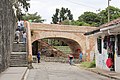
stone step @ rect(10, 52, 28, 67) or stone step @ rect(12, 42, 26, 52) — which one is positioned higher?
stone step @ rect(12, 42, 26, 52)

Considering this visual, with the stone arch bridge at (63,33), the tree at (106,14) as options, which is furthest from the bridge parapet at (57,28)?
the tree at (106,14)

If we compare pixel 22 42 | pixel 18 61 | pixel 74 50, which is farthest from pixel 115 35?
pixel 74 50

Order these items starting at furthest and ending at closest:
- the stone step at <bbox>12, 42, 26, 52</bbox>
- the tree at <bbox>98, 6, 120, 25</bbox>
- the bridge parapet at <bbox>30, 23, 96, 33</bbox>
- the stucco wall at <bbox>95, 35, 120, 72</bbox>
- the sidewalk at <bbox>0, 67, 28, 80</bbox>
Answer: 1. the tree at <bbox>98, 6, 120, 25</bbox>
2. the bridge parapet at <bbox>30, 23, 96, 33</bbox>
3. the stone step at <bbox>12, 42, 26, 52</bbox>
4. the stucco wall at <bbox>95, 35, 120, 72</bbox>
5. the sidewalk at <bbox>0, 67, 28, 80</bbox>

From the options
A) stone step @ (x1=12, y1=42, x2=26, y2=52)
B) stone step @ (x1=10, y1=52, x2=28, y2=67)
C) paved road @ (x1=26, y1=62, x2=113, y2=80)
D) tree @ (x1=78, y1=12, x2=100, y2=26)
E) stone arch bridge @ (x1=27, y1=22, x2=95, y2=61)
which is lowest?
paved road @ (x1=26, y1=62, x2=113, y2=80)

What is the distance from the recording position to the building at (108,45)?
20497mm

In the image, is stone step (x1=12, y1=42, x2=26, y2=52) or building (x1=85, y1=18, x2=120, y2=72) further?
stone step (x1=12, y1=42, x2=26, y2=52)

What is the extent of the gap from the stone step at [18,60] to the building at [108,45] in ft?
18.4

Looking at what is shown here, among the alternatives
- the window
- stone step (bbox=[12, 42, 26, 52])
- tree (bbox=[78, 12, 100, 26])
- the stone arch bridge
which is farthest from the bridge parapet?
tree (bbox=[78, 12, 100, 26])

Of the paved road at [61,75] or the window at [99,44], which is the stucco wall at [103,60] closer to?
the window at [99,44]

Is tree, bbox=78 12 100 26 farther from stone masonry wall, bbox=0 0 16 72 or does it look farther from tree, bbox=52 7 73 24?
stone masonry wall, bbox=0 0 16 72

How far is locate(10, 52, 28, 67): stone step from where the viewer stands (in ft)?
74.3

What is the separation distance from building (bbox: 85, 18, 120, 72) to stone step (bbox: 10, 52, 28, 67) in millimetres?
5608

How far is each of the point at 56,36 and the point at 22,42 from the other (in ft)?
52.7

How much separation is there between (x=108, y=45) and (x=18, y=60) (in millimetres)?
6512
